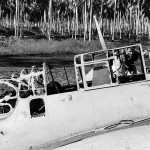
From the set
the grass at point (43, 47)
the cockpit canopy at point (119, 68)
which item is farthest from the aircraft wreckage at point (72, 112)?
the grass at point (43, 47)

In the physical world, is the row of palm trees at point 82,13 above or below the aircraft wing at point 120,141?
above

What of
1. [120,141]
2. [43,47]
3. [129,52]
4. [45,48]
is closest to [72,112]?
[120,141]

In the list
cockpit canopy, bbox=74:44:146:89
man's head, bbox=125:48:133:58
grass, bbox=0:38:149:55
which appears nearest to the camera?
cockpit canopy, bbox=74:44:146:89

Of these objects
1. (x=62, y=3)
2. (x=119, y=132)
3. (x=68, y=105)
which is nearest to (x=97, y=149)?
(x=119, y=132)

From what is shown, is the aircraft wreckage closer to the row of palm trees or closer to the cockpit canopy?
the cockpit canopy

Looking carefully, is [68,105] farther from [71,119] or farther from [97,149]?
[97,149]

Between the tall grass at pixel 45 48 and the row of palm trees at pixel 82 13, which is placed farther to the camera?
the row of palm trees at pixel 82 13

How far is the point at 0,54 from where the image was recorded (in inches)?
1629

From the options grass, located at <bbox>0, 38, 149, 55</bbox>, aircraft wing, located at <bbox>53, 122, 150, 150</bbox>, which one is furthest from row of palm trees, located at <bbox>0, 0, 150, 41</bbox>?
aircraft wing, located at <bbox>53, 122, 150, 150</bbox>

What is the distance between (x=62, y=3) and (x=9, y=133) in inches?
3955

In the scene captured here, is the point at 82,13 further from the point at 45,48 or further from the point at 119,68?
the point at 119,68

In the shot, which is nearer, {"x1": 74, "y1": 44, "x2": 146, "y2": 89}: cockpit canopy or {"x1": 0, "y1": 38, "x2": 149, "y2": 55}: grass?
{"x1": 74, "y1": 44, "x2": 146, "y2": 89}: cockpit canopy

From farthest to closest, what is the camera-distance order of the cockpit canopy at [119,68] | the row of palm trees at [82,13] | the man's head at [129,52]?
the row of palm trees at [82,13] → the man's head at [129,52] → the cockpit canopy at [119,68]

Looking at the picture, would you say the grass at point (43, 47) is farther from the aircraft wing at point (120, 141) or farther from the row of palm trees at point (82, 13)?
the aircraft wing at point (120, 141)
